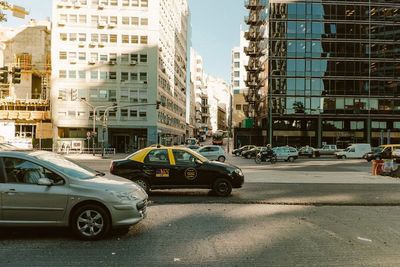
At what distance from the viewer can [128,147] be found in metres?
66.6

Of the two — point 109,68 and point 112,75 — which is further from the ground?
point 109,68

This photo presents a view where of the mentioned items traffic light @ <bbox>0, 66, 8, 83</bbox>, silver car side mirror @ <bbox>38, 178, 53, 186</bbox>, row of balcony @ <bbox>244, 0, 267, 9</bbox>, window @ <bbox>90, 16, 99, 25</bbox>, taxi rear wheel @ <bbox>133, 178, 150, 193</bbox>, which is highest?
row of balcony @ <bbox>244, 0, 267, 9</bbox>

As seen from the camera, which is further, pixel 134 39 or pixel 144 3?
pixel 144 3

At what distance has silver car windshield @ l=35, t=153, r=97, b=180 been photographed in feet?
26.5

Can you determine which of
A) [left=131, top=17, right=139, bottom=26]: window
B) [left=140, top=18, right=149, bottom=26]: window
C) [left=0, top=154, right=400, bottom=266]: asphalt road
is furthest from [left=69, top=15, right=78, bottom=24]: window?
[left=0, top=154, right=400, bottom=266]: asphalt road

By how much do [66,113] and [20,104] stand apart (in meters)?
12.4

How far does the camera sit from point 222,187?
46.1 feet

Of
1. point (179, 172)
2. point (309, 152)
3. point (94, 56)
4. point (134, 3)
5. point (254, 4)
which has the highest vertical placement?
point (254, 4)

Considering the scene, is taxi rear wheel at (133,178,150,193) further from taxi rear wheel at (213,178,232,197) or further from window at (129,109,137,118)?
window at (129,109,137,118)

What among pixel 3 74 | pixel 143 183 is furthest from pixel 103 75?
pixel 143 183

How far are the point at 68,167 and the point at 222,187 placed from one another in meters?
6.55

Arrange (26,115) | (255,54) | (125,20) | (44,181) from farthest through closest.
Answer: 1. (255,54)
2. (26,115)
3. (125,20)
4. (44,181)

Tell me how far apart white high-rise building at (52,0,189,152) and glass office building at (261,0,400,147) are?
58.8ft

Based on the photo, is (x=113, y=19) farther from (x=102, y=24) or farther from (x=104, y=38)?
(x=104, y=38)
